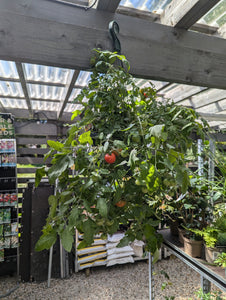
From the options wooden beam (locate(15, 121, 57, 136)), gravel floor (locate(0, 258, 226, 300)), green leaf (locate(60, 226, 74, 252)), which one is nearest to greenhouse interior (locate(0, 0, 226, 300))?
green leaf (locate(60, 226, 74, 252))

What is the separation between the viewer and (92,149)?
79cm

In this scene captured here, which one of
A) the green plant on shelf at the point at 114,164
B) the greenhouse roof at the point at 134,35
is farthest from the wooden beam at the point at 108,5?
the green plant on shelf at the point at 114,164

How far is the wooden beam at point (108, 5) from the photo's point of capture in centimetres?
101

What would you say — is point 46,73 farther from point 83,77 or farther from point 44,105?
point 44,105

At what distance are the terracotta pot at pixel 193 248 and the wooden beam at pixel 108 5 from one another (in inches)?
47.9

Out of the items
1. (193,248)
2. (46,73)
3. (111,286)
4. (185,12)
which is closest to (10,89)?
(46,73)

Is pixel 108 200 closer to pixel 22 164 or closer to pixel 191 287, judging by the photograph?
pixel 191 287

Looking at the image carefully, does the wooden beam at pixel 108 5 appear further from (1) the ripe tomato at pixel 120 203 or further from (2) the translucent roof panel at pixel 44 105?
(2) the translucent roof panel at pixel 44 105

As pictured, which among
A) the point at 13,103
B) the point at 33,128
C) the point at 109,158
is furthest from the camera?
the point at 33,128

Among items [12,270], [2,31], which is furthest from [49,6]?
[12,270]

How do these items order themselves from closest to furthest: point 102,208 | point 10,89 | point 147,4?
1. point 102,208
2. point 147,4
3. point 10,89

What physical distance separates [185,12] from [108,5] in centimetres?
38

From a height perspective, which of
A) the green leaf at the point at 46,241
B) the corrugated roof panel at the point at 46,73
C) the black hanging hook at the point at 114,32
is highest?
the corrugated roof panel at the point at 46,73

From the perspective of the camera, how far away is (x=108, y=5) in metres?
1.03
